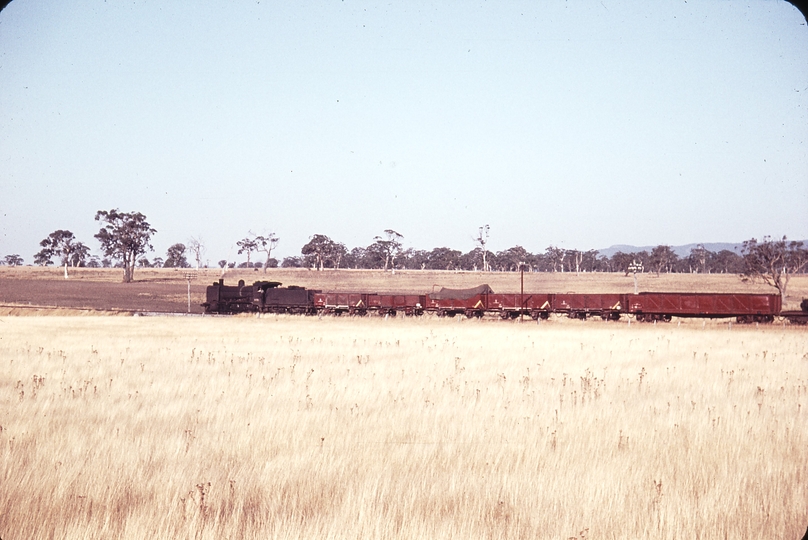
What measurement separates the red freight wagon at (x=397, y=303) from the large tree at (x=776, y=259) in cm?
4193

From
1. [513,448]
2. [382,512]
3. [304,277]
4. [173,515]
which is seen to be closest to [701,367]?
[513,448]

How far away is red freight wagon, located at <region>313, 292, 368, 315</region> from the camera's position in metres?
54.9

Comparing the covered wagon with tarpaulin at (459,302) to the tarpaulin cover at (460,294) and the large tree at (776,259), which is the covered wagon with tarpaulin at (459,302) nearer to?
the tarpaulin cover at (460,294)

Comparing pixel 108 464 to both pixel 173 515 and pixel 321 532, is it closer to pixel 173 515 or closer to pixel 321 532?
pixel 173 515

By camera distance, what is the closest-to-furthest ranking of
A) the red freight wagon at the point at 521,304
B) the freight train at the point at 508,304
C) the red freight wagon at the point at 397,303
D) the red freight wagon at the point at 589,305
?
the freight train at the point at 508,304, the red freight wagon at the point at 589,305, the red freight wagon at the point at 521,304, the red freight wagon at the point at 397,303

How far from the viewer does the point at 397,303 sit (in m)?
53.8

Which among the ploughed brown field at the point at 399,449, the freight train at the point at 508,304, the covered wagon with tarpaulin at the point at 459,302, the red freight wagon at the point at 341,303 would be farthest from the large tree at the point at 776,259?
the ploughed brown field at the point at 399,449

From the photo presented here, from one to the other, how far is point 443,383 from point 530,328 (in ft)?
86.1

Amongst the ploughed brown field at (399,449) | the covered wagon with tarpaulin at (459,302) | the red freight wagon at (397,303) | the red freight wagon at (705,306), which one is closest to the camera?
the ploughed brown field at (399,449)

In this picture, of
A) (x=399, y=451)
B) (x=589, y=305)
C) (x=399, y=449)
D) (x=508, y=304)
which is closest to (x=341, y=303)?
(x=508, y=304)

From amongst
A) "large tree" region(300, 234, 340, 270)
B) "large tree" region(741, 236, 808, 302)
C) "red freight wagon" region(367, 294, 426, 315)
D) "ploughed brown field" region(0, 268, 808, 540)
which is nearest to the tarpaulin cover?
"red freight wagon" region(367, 294, 426, 315)

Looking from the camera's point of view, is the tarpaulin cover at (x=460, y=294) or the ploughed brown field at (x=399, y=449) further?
the tarpaulin cover at (x=460, y=294)

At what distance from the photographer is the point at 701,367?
69.4ft

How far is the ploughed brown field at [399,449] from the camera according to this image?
714 centimetres
